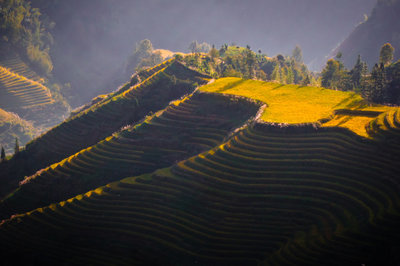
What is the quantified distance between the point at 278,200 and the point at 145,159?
766 inches

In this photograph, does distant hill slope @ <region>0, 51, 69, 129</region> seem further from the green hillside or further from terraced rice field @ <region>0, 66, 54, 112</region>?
the green hillside

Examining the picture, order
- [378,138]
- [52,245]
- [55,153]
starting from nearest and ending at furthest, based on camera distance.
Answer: [378,138], [52,245], [55,153]

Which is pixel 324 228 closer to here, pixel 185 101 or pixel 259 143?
pixel 259 143

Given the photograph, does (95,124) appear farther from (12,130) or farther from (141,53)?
(141,53)

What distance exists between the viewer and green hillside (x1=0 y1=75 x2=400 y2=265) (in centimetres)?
3391

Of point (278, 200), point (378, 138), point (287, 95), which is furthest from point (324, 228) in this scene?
point (287, 95)

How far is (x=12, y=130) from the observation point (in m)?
142

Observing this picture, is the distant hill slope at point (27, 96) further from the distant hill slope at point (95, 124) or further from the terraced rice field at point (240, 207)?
the terraced rice field at point (240, 207)

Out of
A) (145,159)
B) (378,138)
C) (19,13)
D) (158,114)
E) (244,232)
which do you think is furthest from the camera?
(19,13)

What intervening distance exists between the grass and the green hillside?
0.23m

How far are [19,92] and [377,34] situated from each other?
150018 millimetres

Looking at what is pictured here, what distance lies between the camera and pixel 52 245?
4112cm

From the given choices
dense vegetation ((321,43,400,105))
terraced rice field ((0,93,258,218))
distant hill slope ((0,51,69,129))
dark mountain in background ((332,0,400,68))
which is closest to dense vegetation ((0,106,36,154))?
distant hill slope ((0,51,69,129))

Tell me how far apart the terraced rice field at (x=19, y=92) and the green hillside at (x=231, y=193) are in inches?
4605
